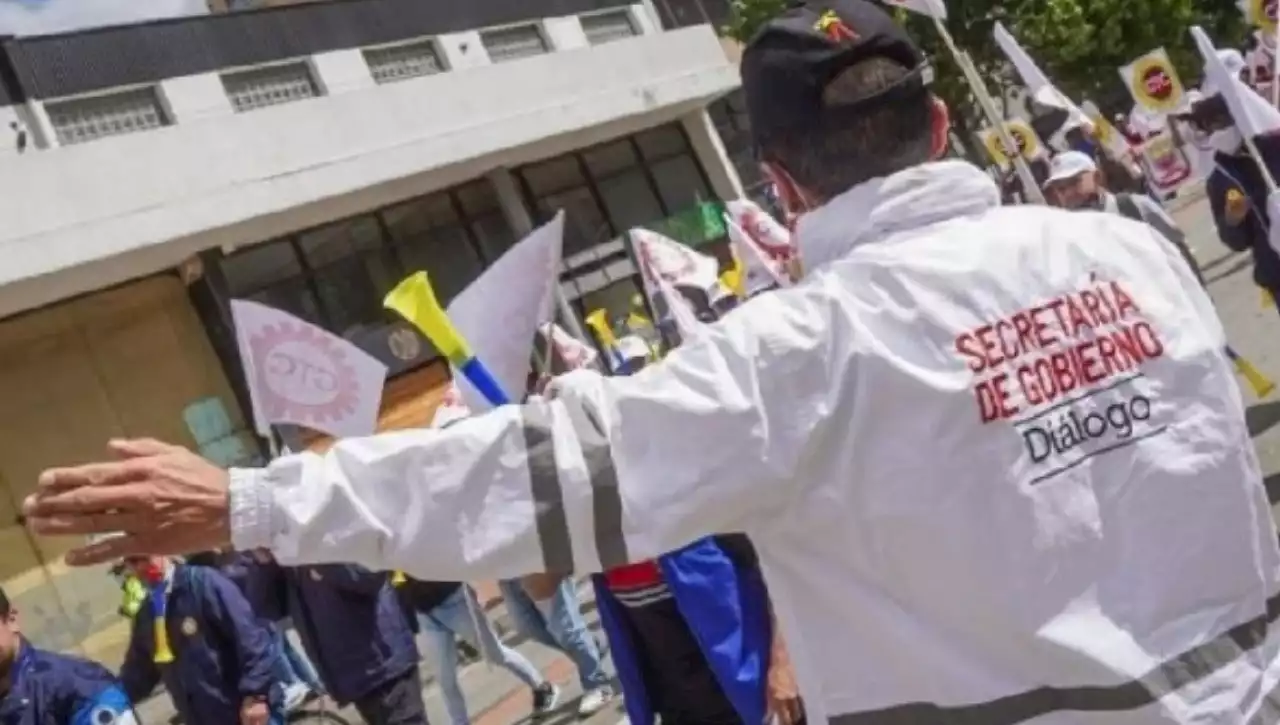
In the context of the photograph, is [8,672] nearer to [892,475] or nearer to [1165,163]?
[892,475]

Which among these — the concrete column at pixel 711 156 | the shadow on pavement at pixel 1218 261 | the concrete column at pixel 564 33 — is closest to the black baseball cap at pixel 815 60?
the shadow on pavement at pixel 1218 261

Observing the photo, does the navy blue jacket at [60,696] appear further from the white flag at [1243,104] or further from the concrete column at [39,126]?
the concrete column at [39,126]

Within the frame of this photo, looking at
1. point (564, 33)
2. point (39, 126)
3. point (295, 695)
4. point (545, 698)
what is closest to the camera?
point (545, 698)

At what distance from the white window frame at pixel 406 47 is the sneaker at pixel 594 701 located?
16926mm

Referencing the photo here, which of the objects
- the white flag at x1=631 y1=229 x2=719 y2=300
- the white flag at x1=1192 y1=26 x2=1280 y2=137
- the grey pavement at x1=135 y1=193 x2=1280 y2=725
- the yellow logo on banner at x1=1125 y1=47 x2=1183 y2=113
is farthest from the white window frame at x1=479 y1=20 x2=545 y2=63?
the white flag at x1=1192 y1=26 x2=1280 y2=137

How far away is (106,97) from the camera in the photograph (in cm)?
2081

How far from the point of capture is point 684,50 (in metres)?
29.6

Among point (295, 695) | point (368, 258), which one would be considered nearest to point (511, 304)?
point (295, 695)

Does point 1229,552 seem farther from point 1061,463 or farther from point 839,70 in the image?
point 839,70

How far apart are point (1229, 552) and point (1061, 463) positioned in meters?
0.27

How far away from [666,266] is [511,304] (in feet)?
14.8

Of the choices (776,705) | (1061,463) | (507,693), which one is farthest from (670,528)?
(507,693)

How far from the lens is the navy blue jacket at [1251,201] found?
25.1 ft

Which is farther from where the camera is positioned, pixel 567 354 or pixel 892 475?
pixel 567 354
